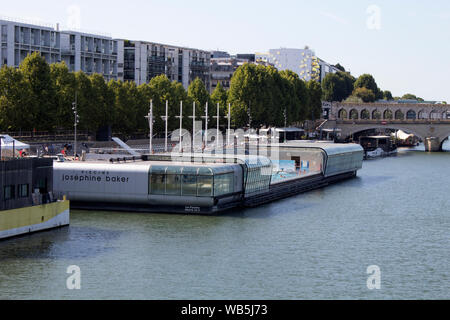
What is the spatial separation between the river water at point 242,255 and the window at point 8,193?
2.74 meters

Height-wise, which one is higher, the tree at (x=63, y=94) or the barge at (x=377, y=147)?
the tree at (x=63, y=94)

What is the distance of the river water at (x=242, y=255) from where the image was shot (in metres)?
37.7

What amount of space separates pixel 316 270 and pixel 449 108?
161 metres

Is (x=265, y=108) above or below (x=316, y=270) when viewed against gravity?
above

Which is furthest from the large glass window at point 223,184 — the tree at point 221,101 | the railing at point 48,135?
the tree at point 221,101

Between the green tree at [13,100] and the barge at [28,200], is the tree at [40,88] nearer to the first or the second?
the green tree at [13,100]

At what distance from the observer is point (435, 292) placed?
126 ft

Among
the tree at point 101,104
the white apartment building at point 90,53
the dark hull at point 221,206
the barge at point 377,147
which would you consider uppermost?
the white apartment building at point 90,53

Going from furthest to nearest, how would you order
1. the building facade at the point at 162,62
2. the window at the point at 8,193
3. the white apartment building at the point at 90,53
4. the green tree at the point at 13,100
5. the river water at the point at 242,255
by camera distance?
1. the building facade at the point at 162,62
2. the white apartment building at the point at 90,53
3. the green tree at the point at 13,100
4. the window at the point at 8,193
5. the river water at the point at 242,255

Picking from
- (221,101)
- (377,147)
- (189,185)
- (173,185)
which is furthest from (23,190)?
(377,147)

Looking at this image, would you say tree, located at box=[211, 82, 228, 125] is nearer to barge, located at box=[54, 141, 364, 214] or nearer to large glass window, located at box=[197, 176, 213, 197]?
barge, located at box=[54, 141, 364, 214]

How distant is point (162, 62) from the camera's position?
6624 inches
